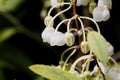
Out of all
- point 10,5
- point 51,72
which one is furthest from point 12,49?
point 51,72

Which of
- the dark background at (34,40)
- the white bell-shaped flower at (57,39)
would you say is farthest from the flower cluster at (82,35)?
the dark background at (34,40)

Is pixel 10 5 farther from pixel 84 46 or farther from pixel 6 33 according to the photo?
pixel 84 46

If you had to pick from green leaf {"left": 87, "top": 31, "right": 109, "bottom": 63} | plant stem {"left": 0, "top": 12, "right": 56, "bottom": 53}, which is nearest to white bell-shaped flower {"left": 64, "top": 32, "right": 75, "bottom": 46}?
green leaf {"left": 87, "top": 31, "right": 109, "bottom": 63}

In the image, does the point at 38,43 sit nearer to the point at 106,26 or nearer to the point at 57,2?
the point at 106,26

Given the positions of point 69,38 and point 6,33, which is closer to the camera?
point 69,38

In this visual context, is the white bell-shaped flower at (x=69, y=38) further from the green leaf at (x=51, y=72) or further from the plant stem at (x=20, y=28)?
the plant stem at (x=20, y=28)

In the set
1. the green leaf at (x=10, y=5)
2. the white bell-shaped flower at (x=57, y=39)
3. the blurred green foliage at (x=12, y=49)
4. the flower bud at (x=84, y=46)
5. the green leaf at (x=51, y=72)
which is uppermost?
the green leaf at (x=10, y=5)

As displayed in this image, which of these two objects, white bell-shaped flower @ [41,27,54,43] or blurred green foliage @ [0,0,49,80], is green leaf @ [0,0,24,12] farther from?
white bell-shaped flower @ [41,27,54,43]
